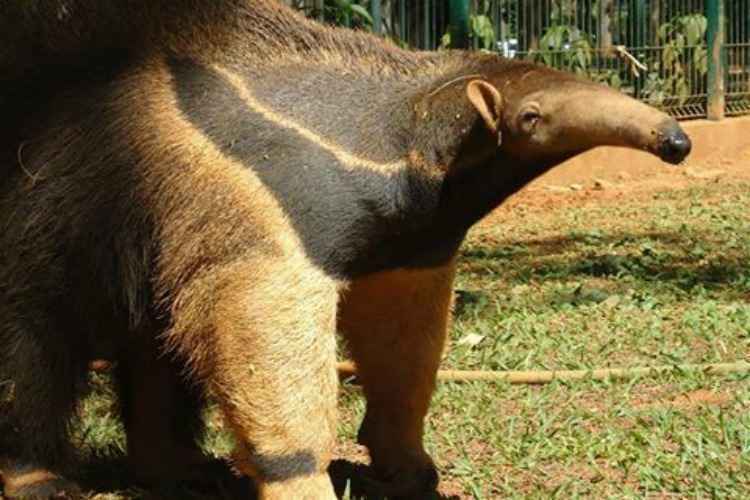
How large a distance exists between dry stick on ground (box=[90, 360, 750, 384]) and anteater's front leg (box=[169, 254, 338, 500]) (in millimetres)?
1963

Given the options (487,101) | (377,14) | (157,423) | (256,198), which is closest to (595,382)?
(157,423)

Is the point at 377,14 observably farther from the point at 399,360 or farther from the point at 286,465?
the point at 286,465

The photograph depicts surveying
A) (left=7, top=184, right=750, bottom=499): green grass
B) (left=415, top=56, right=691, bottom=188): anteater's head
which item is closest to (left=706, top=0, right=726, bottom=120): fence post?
(left=7, top=184, right=750, bottom=499): green grass

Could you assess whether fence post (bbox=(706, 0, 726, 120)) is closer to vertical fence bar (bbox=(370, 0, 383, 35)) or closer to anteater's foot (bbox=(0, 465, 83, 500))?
vertical fence bar (bbox=(370, 0, 383, 35))

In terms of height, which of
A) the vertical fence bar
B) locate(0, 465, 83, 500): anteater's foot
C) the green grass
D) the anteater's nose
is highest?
the anteater's nose

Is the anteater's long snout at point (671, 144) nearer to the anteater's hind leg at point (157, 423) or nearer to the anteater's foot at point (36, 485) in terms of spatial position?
the anteater's hind leg at point (157, 423)

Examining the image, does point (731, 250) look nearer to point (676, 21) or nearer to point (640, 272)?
point (640, 272)

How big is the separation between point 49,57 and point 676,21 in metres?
12.6

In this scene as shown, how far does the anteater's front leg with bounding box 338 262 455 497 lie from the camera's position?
5.15 metres

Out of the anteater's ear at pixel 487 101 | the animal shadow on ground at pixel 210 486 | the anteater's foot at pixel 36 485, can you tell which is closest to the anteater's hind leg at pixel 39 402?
the anteater's foot at pixel 36 485

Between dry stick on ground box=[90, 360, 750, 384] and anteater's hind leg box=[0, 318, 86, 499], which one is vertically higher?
anteater's hind leg box=[0, 318, 86, 499]

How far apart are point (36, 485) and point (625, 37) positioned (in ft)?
40.4

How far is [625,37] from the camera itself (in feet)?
53.1

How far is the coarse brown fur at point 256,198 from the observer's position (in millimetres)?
4414
